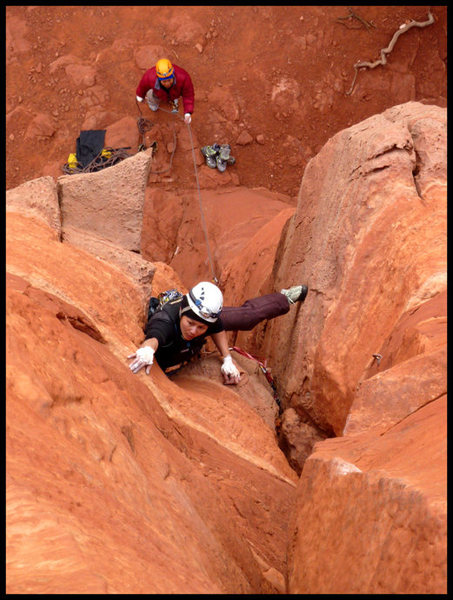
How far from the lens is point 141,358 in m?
4.54

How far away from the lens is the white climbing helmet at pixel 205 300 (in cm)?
508

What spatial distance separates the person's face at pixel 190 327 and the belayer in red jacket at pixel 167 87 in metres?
5.48

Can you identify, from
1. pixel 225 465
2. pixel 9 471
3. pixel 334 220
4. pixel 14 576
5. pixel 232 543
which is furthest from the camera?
pixel 334 220

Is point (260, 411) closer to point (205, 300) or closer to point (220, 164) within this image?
point (205, 300)

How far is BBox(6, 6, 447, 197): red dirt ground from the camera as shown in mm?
11258

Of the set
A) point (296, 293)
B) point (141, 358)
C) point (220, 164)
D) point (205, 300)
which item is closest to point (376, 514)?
point (141, 358)

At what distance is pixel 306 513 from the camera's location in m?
3.61

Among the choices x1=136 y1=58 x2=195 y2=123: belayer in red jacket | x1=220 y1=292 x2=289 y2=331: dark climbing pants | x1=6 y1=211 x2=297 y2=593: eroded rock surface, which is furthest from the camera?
x1=136 y1=58 x2=195 y2=123: belayer in red jacket

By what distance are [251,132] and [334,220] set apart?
20.5 feet

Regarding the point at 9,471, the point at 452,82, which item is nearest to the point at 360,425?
the point at 9,471

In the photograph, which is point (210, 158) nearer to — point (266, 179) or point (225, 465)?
point (266, 179)

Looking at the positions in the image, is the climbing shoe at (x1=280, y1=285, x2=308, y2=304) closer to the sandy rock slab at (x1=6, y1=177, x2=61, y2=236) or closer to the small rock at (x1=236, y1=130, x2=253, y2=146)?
the sandy rock slab at (x1=6, y1=177, x2=61, y2=236)

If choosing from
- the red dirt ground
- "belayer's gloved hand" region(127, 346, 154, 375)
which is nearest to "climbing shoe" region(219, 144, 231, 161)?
the red dirt ground

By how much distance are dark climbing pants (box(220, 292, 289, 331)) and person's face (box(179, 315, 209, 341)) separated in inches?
18.1
